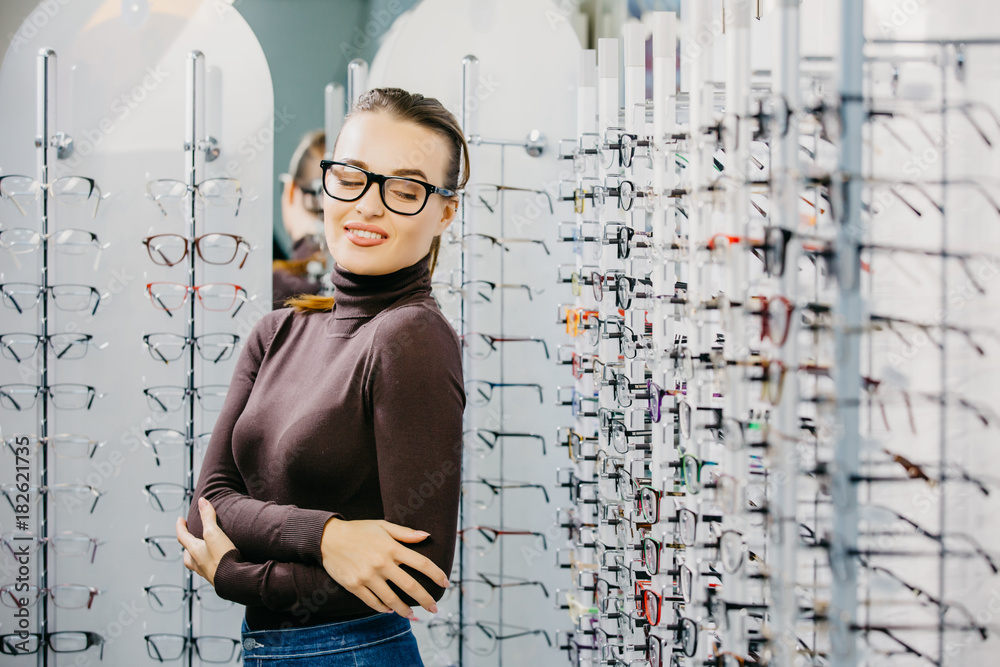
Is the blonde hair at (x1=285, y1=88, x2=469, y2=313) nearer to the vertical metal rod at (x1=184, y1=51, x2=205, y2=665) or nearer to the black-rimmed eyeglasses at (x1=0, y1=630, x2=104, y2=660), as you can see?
the vertical metal rod at (x1=184, y1=51, x2=205, y2=665)

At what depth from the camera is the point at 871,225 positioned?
4.81 ft

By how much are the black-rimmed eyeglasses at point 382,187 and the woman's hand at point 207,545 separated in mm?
572

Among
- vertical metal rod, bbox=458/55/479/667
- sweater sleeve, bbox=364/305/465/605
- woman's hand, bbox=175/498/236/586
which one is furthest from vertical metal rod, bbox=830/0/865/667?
vertical metal rod, bbox=458/55/479/667

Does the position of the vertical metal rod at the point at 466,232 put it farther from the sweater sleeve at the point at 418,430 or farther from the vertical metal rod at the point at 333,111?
the sweater sleeve at the point at 418,430

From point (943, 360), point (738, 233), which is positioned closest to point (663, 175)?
point (738, 233)

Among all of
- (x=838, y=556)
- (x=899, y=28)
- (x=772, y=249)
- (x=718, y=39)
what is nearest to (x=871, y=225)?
(x=772, y=249)

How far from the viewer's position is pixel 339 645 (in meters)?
1.42

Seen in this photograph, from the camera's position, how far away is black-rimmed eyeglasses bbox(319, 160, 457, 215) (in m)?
1.54

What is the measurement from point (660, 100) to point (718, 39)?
579 mm

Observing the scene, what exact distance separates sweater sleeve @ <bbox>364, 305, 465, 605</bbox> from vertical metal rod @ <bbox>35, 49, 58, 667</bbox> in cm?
Result: 218

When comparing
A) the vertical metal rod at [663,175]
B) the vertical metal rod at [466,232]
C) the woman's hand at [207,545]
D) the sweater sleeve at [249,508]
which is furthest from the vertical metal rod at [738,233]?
the vertical metal rod at [466,232]

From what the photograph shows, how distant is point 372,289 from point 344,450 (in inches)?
11.8

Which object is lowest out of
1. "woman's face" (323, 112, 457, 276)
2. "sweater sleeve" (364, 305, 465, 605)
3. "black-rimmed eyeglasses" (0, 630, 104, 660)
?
"black-rimmed eyeglasses" (0, 630, 104, 660)

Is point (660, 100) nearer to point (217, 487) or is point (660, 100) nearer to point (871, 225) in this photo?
point (871, 225)
